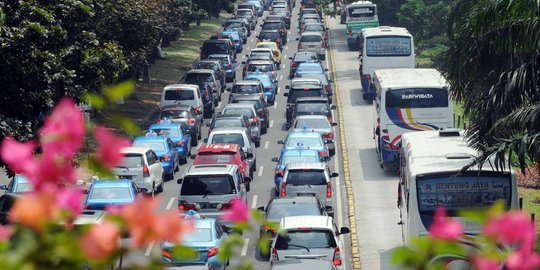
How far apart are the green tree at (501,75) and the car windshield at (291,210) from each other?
3.69 meters

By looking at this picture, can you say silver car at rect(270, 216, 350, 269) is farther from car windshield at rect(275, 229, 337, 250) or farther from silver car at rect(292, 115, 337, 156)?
silver car at rect(292, 115, 337, 156)

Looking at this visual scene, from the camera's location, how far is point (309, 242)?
2080 cm

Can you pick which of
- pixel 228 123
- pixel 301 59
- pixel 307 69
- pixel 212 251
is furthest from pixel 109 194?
pixel 301 59

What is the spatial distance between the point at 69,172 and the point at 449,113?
31.1 m

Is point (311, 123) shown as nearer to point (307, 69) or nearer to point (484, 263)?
point (307, 69)

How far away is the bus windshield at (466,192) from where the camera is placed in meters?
19.8

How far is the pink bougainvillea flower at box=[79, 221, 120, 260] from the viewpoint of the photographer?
3557 millimetres

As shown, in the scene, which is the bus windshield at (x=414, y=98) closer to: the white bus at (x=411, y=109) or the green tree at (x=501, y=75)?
the white bus at (x=411, y=109)

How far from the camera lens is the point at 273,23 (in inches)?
3152

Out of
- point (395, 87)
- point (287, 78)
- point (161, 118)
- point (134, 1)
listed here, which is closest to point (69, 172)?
point (395, 87)

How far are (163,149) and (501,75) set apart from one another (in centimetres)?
1593

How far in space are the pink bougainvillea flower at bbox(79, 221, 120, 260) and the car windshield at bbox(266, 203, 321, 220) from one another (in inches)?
794

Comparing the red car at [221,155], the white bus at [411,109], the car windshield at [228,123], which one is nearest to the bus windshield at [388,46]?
the car windshield at [228,123]

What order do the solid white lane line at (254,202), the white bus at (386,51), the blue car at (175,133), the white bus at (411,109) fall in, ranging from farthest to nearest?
the white bus at (386,51) → the blue car at (175,133) → the white bus at (411,109) → the solid white lane line at (254,202)
